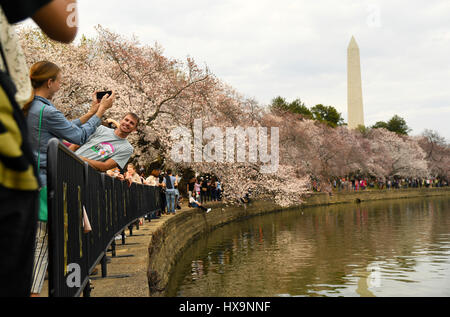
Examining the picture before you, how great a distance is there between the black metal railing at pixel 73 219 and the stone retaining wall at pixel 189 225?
2.11 m

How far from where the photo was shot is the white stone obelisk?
6738cm

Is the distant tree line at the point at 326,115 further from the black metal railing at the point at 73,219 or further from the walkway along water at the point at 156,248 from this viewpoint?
the black metal railing at the point at 73,219

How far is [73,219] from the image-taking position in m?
3.56

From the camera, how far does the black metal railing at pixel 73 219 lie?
9.05 feet

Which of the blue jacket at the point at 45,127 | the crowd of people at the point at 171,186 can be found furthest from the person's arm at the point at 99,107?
the crowd of people at the point at 171,186

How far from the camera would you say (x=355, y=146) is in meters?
64.4

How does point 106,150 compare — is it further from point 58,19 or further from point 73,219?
point 58,19

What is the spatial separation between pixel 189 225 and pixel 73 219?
1728 centimetres

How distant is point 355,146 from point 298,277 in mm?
54619

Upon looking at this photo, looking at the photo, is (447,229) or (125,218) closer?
(125,218)

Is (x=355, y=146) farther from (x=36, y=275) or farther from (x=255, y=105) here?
(x=36, y=275)

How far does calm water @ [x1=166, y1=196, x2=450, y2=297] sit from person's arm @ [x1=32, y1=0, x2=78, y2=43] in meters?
10.1

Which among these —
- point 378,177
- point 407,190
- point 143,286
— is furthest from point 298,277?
point 378,177

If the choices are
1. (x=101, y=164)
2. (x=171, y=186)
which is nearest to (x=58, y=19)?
(x=101, y=164)
